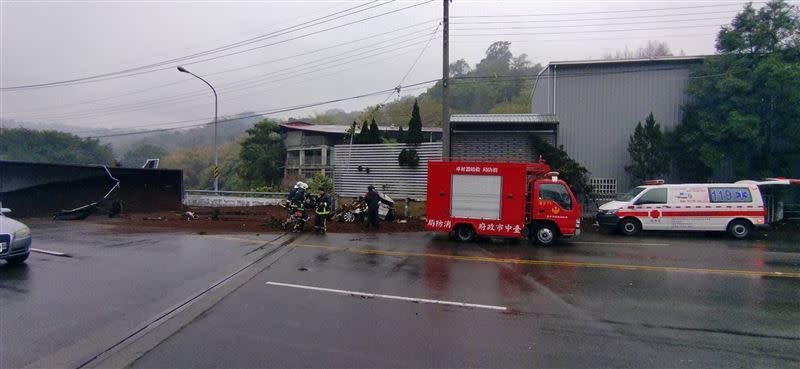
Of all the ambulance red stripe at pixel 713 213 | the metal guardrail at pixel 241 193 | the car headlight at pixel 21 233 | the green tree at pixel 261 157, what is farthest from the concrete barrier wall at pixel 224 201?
the ambulance red stripe at pixel 713 213

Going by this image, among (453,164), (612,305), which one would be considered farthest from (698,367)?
(453,164)

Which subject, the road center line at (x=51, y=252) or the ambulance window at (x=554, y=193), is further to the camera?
the ambulance window at (x=554, y=193)

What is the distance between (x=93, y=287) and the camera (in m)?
7.73

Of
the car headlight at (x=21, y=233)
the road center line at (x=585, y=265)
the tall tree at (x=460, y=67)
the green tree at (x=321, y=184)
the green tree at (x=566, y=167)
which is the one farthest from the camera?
the tall tree at (x=460, y=67)

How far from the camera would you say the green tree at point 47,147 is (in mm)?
46344

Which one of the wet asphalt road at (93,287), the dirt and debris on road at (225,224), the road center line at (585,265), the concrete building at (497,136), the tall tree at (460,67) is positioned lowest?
the wet asphalt road at (93,287)

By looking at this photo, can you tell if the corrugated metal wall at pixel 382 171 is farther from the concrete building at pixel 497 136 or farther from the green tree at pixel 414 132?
the concrete building at pixel 497 136

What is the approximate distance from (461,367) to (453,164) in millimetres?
9640

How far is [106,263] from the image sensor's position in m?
9.80

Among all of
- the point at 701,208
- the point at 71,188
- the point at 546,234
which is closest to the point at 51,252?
the point at 71,188

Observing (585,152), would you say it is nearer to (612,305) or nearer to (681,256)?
(681,256)

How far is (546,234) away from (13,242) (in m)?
12.8

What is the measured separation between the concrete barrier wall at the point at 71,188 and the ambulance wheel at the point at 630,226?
2046cm

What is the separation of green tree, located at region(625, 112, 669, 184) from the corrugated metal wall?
8577mm
